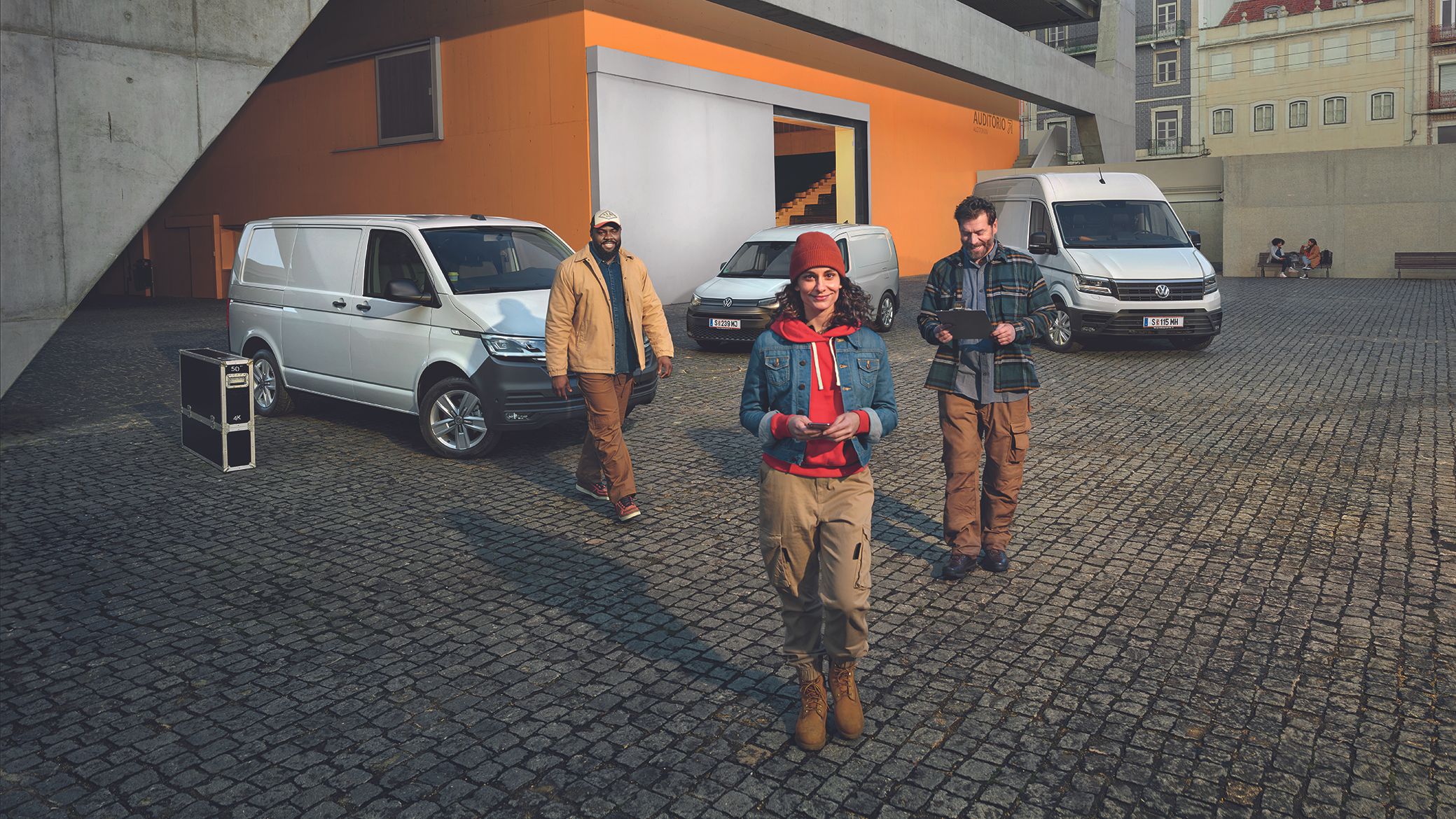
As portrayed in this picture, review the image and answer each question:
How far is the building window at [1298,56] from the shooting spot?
197ft

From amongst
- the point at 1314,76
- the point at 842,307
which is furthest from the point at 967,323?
the point at 1314,76

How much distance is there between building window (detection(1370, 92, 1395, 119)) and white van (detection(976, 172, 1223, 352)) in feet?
170

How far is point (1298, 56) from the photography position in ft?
198

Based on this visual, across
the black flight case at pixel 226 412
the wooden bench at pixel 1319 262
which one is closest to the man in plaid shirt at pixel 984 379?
the black flight case at pixel 226 412

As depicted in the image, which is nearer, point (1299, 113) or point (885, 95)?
point (885, 95)

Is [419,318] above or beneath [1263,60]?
beneath

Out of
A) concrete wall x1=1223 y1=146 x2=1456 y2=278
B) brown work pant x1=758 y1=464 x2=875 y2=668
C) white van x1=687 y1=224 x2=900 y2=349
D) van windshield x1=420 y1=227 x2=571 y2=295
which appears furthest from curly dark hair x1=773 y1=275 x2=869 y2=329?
concrete wall x1=1223 y1=146 x2=1456 y2=278

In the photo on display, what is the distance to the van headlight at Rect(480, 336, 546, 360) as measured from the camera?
8516 mm

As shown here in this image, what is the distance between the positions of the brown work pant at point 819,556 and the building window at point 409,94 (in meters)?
21.0

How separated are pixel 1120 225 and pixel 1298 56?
176 feet

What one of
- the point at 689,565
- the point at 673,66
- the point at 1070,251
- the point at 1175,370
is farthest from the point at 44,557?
the point at 673,66

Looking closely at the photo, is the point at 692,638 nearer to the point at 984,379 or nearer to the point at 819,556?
the point at 819,556

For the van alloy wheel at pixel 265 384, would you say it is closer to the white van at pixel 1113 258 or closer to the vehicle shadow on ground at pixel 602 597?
the vehicle shadow on ground at pixel 602 597

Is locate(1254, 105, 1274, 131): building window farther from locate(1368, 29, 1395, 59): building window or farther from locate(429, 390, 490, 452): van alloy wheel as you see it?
locate(429, 390, 490, 452): van alloy wheel
